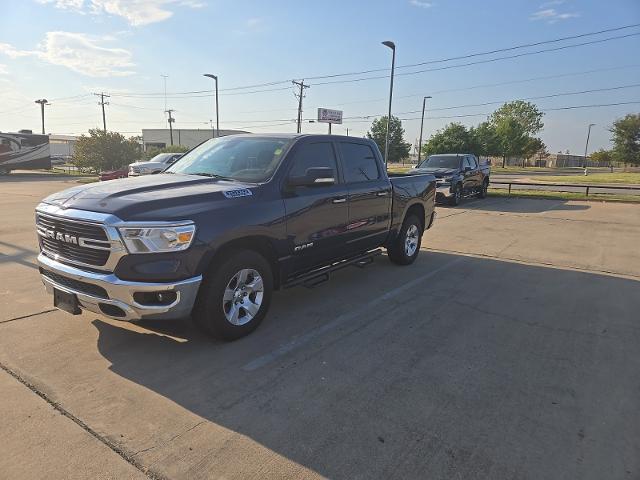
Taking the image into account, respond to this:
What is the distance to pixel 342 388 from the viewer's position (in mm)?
3426

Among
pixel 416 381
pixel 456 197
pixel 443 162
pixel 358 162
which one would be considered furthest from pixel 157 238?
pixel 443 162

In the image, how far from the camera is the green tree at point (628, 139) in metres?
66.4

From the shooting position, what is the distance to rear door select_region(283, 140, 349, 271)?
15.3 feet

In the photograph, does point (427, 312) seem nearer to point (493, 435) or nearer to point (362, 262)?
point (362, 262)

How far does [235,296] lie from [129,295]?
95cm

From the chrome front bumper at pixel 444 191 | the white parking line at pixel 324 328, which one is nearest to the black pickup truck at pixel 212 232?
the white parking line at pixel 324 328

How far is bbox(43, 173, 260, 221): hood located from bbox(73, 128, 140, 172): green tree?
41887 millimetres

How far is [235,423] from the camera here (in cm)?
298

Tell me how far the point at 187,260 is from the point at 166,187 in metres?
0.93

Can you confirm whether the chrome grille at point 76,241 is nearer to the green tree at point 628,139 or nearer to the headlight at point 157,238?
the headlight at point 157,238

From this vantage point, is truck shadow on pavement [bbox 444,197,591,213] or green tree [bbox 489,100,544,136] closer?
truck shadow on pavement [bbox 444,197,591,213]

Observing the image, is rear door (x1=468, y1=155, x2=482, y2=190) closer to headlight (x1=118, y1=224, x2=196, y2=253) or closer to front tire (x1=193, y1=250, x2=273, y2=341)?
front tire (x1=193, y1=250, x2=273, y2=341)

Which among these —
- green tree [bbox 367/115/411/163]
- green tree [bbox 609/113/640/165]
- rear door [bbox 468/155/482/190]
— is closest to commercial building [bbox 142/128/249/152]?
green tree [bbox 367/115/411/163]

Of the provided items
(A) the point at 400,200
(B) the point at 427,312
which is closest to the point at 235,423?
(B) the point at 427,312
